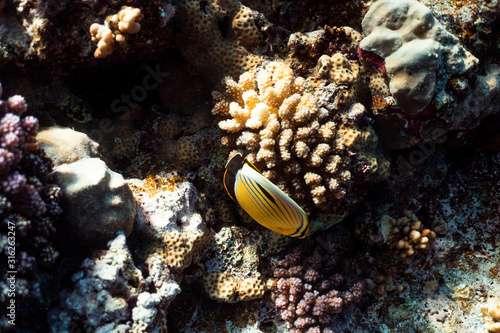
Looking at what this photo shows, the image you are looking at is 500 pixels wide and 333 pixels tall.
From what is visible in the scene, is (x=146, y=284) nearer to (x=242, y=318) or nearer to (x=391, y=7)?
(x=242, y=318)

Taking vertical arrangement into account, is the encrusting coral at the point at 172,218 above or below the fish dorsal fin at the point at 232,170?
below

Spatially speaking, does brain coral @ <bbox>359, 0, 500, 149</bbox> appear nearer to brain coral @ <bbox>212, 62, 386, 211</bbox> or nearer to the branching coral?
brain coral @ <bbox>212, 62, 386, 211</bbox>

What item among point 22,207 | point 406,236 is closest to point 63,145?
point 22,207

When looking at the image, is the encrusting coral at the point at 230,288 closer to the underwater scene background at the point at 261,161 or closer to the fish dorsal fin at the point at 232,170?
the underwater scene background at the point at 261,161

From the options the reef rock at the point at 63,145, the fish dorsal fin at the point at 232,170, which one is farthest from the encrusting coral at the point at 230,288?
the reef rock at the point at 63,145

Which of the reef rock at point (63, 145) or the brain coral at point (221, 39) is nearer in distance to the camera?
the reef rock at point (63, 145)
